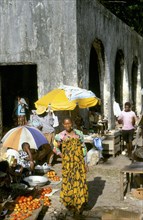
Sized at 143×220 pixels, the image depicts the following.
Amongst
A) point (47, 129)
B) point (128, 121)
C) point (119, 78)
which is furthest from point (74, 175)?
point (119, 78)

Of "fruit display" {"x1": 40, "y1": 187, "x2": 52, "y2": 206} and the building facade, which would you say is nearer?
"fruit display" {"x1": 40, "y1": 187, "x2": 52, "y2": 206}

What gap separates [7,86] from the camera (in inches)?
702

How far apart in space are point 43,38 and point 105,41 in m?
3.56

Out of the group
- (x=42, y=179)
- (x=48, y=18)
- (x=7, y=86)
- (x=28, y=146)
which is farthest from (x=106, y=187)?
(x=7, y=86)

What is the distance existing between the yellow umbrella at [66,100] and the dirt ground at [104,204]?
5.93 feet

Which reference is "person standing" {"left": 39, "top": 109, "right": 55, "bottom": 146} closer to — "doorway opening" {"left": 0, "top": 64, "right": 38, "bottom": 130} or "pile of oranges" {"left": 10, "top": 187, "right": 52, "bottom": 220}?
"pile of oranges" {"left": 10, "top": 187, "right": 52, "bottom": 220}

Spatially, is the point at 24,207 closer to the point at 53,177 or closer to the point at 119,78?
the point at 53,177

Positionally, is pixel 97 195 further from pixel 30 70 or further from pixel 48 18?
pixel 30 70

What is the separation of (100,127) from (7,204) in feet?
22.0

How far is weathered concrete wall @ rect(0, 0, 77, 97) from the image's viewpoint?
11875 mm

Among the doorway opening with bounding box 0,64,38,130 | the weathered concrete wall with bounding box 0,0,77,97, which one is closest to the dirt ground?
the weathered concrete wall with bounding box 0,0,77,97

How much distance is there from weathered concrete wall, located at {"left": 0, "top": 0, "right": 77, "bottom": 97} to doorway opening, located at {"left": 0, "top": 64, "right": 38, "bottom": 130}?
5.00 metres

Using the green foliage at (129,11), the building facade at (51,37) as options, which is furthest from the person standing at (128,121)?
the green foliage at (129,11)

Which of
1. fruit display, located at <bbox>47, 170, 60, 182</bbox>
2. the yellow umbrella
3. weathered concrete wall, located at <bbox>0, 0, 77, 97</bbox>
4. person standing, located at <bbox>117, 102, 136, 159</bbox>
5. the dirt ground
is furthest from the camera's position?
weathered concrete wall, located at <bbox>0, 0, 77, 97</bbox>
